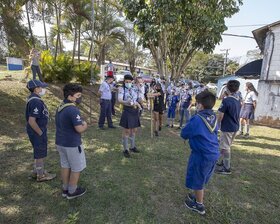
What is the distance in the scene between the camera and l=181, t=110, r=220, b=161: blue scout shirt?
9.58ft

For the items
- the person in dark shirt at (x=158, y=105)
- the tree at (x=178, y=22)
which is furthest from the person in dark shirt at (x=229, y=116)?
the tree at (x=178, y=22)

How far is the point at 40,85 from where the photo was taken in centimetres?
351

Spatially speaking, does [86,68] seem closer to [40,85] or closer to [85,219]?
[40,85]

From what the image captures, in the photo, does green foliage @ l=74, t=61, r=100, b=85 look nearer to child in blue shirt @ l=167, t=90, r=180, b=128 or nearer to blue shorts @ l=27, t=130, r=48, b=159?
child in blue shirt @ l=167, t=90, r=180, b=128

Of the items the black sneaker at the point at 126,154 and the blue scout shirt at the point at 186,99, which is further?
the blue scout shirt at the point at 186,99

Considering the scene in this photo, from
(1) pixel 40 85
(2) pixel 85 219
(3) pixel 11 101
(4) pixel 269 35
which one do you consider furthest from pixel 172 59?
(2) pixel 85 219

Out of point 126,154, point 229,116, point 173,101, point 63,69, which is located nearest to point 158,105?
point 173,101

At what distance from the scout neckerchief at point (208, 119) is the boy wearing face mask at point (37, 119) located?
2.30 meters

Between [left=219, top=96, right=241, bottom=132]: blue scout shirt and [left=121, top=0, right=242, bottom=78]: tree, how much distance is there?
6.42m

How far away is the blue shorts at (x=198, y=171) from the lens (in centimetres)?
299

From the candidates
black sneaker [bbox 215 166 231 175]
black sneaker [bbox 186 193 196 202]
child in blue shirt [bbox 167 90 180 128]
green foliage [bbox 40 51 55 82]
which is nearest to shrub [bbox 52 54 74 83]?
green foliage [bbox 40 51 55 82]

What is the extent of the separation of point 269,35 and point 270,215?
9049 mm

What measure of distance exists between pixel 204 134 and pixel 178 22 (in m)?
9.21

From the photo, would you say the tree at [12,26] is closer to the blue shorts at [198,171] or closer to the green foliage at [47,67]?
the green foliage at [47,67]
